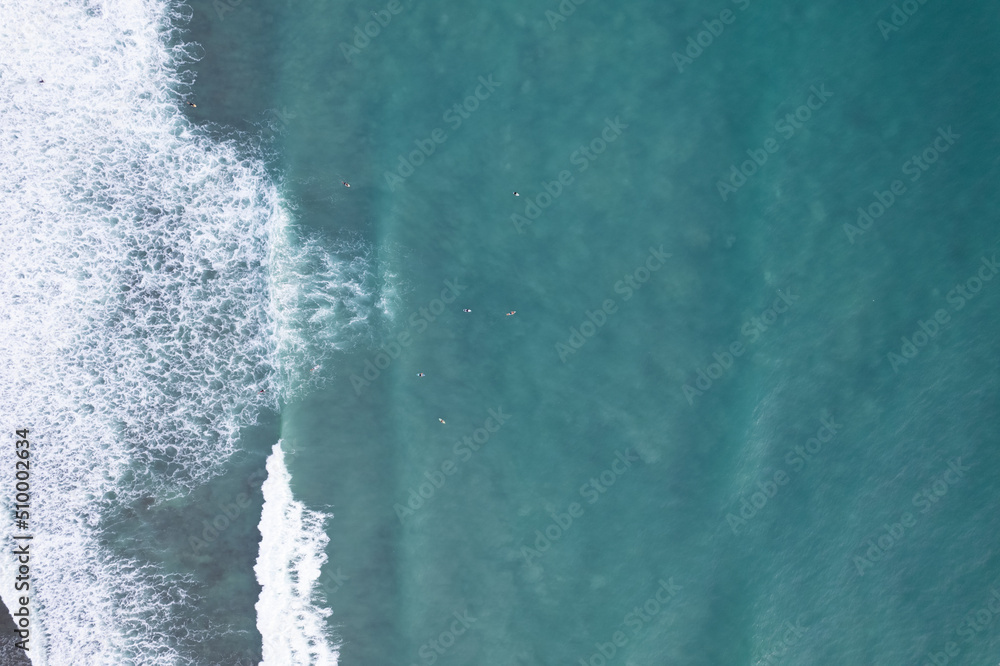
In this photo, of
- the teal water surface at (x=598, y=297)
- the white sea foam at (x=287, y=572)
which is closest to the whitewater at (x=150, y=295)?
the white sea foam at (x=287, y=572)

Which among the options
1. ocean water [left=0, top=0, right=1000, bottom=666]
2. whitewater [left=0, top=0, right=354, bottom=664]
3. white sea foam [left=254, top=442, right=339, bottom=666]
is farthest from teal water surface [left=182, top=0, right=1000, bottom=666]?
whitewater [left=0, top=0, right=354, bottom=664]

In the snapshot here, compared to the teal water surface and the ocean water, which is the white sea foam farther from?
the teal water surface

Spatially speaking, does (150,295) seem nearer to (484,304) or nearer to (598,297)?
(484,304)

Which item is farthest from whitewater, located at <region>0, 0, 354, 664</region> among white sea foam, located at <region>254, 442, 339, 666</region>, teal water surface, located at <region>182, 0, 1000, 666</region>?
teal water surface, located at <region>182, 0, 1000, 666</region>

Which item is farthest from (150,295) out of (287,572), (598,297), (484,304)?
(598,297)

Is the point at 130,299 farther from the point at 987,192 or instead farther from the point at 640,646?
the point at 987,192

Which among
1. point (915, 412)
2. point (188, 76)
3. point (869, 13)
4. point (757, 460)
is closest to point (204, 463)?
point (188, 76)

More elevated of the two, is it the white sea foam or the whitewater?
the whitewater
